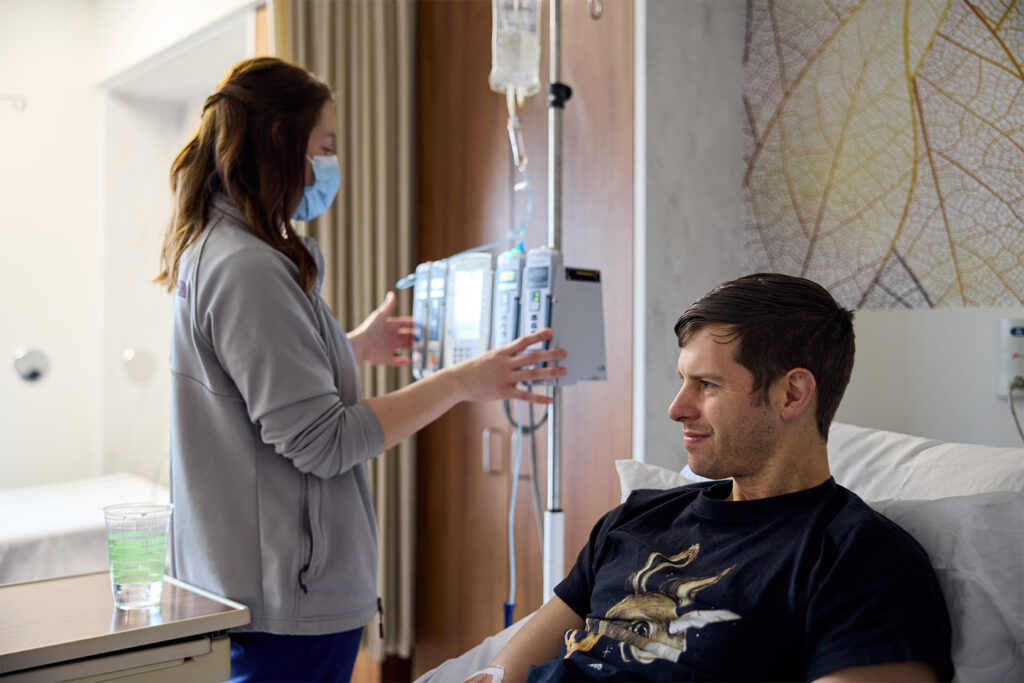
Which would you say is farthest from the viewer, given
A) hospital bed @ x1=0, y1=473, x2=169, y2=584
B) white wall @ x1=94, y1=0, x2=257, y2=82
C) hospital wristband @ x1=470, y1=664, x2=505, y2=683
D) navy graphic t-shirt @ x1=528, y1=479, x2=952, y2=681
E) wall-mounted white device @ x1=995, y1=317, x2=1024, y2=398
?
white wall @ x1=94, y1=0, x2=257, y2=82

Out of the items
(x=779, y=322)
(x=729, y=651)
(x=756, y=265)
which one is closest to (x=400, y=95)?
(x=756, y=265)

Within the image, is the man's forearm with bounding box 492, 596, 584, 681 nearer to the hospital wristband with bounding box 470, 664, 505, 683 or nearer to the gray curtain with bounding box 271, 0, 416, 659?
the hospital wristband with bounding box 470, 664, 505, 683

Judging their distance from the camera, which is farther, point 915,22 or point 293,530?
point 915,22

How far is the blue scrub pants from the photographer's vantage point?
1.51 metres

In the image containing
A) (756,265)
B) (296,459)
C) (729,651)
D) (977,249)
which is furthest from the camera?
(756,265)

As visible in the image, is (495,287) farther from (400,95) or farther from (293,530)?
(400,95)

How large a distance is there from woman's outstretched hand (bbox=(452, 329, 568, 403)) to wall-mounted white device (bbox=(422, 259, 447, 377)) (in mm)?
304

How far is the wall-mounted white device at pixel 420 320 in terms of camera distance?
81.1 inches

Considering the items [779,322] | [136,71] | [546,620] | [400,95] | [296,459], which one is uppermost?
[136,71]

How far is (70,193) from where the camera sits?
13.3ft

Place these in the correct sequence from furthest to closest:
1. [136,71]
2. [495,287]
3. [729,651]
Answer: [136,71], [495,287], [729,651]

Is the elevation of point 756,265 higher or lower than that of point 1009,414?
higher

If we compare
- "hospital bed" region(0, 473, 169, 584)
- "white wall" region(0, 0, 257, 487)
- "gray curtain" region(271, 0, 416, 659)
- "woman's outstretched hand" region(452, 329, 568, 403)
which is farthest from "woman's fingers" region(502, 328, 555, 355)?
"white wall" region(0, 0, 257, 487)

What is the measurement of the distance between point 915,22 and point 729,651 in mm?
1319
